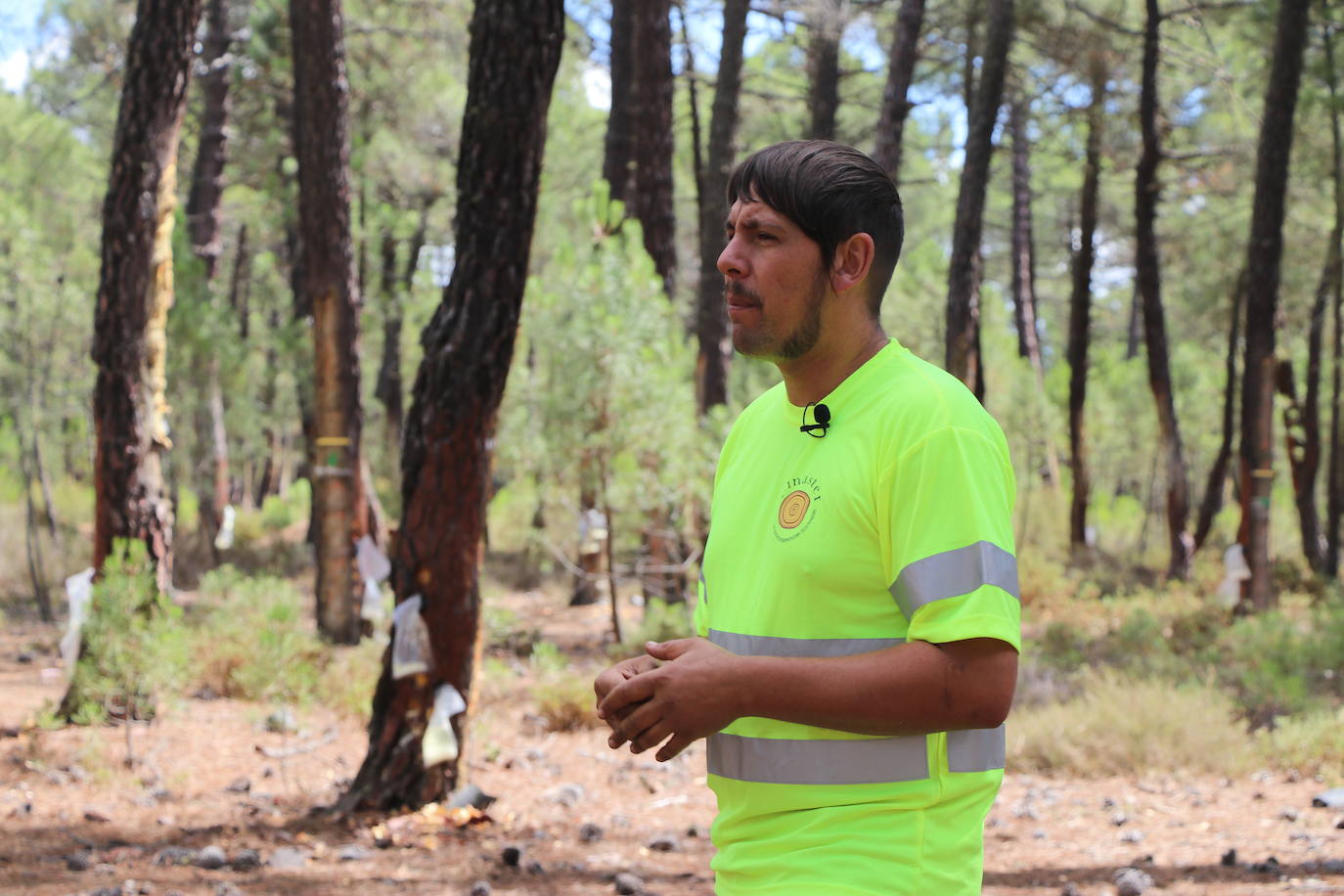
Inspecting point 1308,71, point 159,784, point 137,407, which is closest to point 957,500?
point 159,784

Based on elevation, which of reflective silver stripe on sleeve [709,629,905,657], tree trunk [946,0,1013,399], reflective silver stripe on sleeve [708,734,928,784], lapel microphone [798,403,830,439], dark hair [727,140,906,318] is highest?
tree trunk [946,0,1013,399]

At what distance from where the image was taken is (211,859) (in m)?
4.94

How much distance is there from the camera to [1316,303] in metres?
15.8

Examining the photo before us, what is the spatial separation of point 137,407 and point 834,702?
6.60 metres

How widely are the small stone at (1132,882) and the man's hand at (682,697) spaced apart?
3773mm

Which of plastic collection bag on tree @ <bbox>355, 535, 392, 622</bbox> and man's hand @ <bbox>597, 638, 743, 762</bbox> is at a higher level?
man's hand @ <bbox>597, 638, 743, 762</bbox>

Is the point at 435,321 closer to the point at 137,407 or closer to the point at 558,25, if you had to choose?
the point at 558,25

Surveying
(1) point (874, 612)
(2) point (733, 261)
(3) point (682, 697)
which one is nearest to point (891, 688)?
(1) point (874, 612)

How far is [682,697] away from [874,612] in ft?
0.97

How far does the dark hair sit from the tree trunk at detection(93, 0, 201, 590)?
6283 mm

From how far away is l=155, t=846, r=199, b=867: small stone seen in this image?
16.3 feet

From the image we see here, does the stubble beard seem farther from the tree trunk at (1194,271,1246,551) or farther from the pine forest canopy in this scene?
the tree trunk at (1194,271,1246,551)

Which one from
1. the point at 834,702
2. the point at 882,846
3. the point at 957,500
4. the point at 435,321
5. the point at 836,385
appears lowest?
the point at 882,846

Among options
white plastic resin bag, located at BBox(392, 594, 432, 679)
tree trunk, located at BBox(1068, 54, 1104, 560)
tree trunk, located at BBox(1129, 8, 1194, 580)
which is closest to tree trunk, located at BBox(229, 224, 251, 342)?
tree trunk, located at BBox(1068, 54, 1104, 560)
